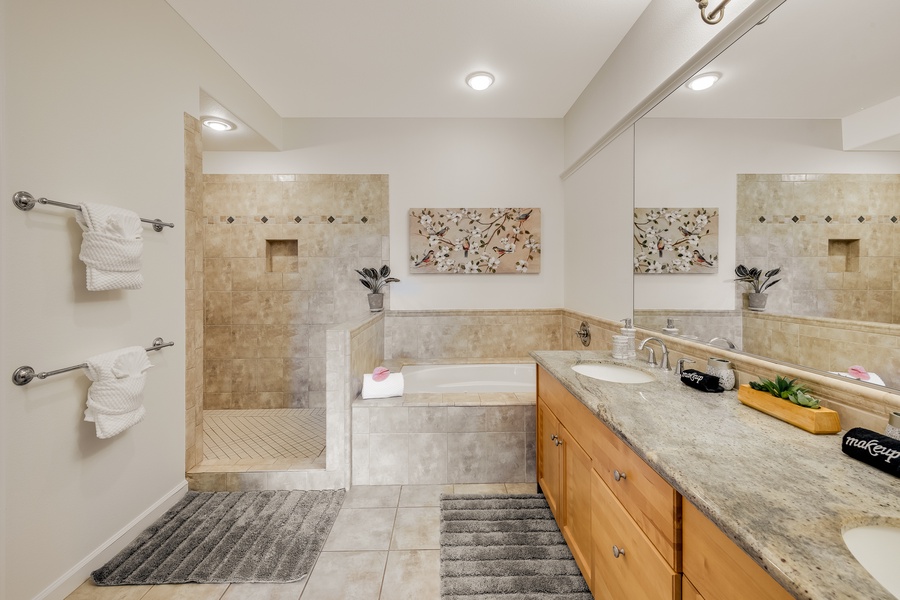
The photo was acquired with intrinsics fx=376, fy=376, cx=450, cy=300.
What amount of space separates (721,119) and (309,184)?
3102mm

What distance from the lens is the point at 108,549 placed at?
1625 mm

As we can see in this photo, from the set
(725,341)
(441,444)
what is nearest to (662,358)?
(725,341)

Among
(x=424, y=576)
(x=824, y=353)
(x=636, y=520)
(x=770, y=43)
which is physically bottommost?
(x=424, y=576)

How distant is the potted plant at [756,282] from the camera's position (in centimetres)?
128

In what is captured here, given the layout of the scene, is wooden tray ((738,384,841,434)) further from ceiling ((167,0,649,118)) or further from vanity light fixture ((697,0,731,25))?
ceiling ((167,0,649,118))

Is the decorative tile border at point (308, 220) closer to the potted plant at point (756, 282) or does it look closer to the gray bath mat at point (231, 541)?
the gray bath mat at point (231, 541)

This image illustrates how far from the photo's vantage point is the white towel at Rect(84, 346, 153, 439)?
1468mm

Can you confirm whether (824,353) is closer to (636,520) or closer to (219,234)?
(636,520)

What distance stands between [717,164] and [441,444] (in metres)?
1.96

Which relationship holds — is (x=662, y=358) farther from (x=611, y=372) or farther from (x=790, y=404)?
(x=790, y=404)

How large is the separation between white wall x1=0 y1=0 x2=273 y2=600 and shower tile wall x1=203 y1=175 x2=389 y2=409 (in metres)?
1.44

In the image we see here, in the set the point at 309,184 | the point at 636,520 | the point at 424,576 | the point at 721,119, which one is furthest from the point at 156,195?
the point at 721,119

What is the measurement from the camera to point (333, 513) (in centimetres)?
198

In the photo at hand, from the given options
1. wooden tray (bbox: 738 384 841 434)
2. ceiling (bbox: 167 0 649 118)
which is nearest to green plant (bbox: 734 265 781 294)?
wooden tray (bbox: 738 384 841 434)
